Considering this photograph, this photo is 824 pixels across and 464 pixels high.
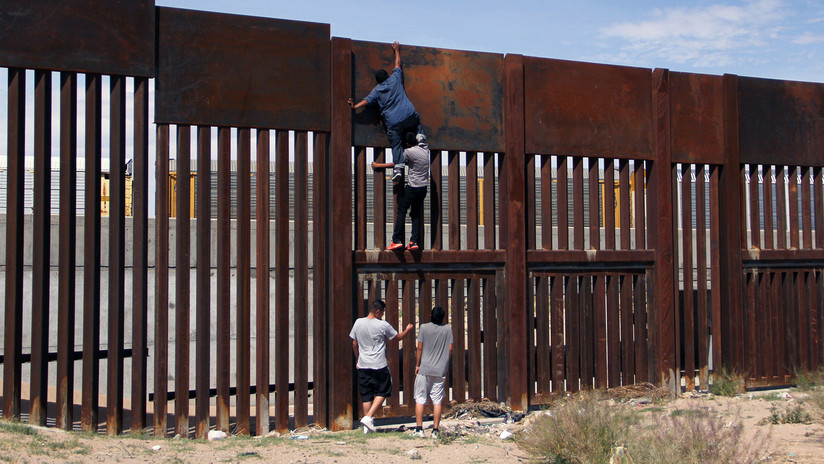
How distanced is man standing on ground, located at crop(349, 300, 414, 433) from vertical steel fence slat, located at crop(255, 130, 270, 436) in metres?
0.98

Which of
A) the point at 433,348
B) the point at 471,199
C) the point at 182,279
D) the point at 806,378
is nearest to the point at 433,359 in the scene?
the point at 433,348

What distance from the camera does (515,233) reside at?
30.5ft

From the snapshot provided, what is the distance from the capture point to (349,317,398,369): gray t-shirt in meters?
8.00

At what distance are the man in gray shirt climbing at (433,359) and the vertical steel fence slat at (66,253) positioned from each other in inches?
137

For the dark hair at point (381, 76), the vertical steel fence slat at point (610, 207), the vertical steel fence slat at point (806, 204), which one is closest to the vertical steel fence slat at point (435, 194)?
the dark hair at point (381, 76)

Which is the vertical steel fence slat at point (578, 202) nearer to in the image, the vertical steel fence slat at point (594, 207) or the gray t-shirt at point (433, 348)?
the vertical steel fence slat at point (594, 207)

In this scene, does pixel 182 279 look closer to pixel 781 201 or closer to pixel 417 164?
pixel 417 164

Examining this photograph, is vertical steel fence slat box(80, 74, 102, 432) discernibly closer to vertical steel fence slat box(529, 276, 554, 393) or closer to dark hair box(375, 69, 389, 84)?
dark hair box(375, 69, 389, 84)

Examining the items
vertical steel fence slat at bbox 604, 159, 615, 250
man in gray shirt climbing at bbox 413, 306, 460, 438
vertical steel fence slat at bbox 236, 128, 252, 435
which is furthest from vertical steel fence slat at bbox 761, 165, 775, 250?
vertical steel fence slat at bbox 236, 128, 252, 435

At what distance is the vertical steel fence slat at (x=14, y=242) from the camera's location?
7.27 metres

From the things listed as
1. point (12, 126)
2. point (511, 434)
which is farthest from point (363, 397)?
point (12, 126)

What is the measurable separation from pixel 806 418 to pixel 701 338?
194 centimetres

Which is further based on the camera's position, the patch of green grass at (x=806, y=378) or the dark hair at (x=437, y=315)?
the patch of green grass at (x=806, y=378)

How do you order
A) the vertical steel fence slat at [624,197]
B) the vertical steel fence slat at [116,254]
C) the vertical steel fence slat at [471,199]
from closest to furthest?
the vertical steel fence slat at [116,254] → the vertical steel fence slat at [471,199] → the vertical steel fence slat at [624,197]
